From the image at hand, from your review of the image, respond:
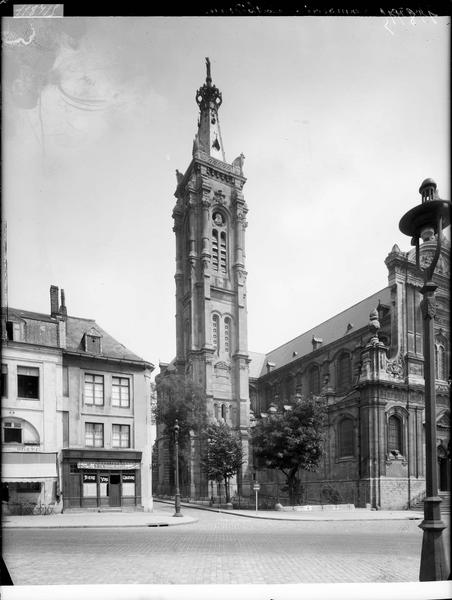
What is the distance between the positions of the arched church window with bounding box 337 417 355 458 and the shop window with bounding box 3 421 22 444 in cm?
1276

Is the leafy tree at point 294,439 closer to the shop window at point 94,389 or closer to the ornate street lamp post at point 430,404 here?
the shop window at point 94,389

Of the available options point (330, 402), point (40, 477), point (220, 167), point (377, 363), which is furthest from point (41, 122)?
point (330, 402)

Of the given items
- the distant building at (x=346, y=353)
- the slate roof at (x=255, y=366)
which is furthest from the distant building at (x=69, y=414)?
the slate roof at (x=255, y=366)

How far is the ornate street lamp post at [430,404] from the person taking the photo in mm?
6230

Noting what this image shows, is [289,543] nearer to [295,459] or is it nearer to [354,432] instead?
[354,432]

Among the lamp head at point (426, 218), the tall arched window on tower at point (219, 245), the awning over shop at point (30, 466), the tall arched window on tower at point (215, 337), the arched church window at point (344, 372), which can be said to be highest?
the tall arched window on tower at point (219, 245)

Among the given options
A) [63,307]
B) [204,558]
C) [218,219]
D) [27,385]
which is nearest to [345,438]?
[218,219]

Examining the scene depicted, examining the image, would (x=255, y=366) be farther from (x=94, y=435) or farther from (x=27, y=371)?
(x=27, y=371)

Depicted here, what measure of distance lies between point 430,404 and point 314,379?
2415cm

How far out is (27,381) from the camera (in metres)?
11.4

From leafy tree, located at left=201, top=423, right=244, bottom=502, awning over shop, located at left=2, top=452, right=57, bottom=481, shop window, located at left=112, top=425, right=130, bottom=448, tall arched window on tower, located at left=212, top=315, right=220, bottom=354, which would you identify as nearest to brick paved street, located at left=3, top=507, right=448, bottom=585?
awning over shop, located at left=2, top=452, right=57, bottom=481

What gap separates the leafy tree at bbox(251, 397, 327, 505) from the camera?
2239 cm

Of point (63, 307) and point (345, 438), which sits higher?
point (63, 307)

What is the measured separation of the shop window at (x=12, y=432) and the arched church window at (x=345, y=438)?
41.9 feet
